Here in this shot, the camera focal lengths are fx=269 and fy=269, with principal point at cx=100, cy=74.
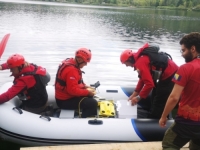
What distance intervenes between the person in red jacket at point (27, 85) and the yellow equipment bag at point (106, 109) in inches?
35.9

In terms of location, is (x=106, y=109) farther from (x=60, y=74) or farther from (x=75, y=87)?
(x=60, y=74)

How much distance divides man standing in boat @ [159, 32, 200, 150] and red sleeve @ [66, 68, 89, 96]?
5.28 ft

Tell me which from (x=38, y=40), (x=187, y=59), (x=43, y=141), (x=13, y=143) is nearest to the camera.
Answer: (x=187, y=59)

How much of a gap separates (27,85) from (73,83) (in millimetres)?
702

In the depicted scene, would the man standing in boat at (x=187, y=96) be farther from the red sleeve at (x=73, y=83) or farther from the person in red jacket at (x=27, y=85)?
the person in red jacket at (x=27, y=85)

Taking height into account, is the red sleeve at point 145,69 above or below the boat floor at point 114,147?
above

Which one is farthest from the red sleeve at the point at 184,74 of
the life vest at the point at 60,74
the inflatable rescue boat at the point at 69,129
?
the life vest at the point at 60,74

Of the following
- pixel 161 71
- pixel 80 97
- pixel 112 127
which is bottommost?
pixel 112 127

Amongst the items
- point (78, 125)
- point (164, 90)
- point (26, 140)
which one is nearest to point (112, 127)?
point (78, 125)

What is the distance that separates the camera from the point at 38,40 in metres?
14.0

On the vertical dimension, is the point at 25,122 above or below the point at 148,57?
below

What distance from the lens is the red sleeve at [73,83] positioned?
397 centimetres

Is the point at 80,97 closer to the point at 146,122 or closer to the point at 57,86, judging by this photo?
the point at 57,86

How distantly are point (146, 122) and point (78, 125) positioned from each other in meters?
1.01
